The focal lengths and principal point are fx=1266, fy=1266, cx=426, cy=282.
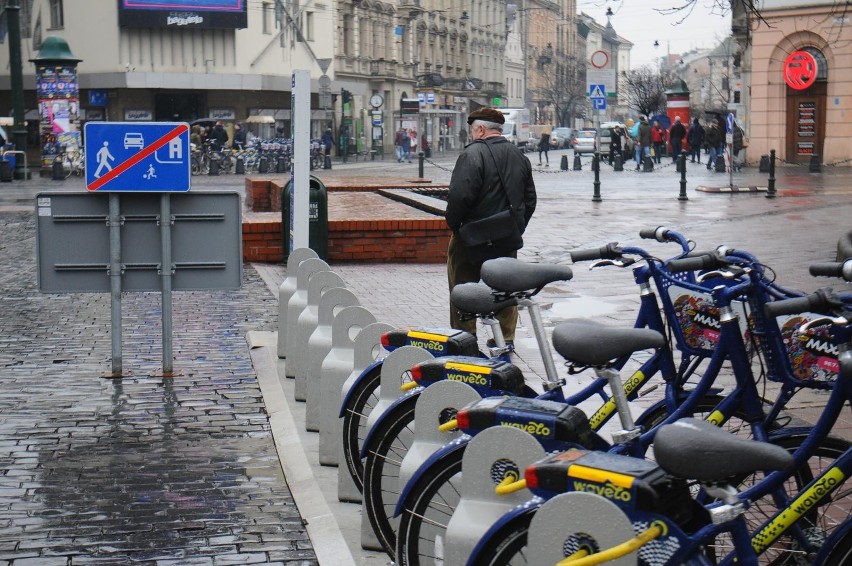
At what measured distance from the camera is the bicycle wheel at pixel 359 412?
211 inches

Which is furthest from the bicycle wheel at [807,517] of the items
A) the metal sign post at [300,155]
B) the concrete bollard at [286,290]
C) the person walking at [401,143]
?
the person walking at [401,143]

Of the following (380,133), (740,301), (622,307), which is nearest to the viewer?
(740,301)

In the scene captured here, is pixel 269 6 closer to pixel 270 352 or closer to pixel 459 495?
pixel 270 352

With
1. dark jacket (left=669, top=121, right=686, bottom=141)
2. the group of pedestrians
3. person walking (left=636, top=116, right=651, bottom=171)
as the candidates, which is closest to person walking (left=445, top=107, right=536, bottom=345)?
the group of pedestrians

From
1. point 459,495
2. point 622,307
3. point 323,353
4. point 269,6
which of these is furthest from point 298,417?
point 269,6

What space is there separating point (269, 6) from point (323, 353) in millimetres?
53053

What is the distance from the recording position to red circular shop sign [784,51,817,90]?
3941cm

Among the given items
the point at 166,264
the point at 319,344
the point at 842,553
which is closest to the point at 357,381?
the point at 319,344

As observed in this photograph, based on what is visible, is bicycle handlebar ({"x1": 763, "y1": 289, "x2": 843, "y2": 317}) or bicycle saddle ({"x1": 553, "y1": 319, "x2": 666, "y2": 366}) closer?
bicycle handlebar ({"x1": 763, "y1": 289, "x2": 843, "y2": 317})

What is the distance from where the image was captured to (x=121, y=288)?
27.0 feet

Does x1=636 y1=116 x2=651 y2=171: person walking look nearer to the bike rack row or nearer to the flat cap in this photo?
the flat cap

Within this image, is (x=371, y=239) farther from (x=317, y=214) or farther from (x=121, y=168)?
(x=121, y=168)

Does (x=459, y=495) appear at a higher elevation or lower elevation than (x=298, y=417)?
higher

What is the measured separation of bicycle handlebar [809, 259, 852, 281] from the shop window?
2119 inches
